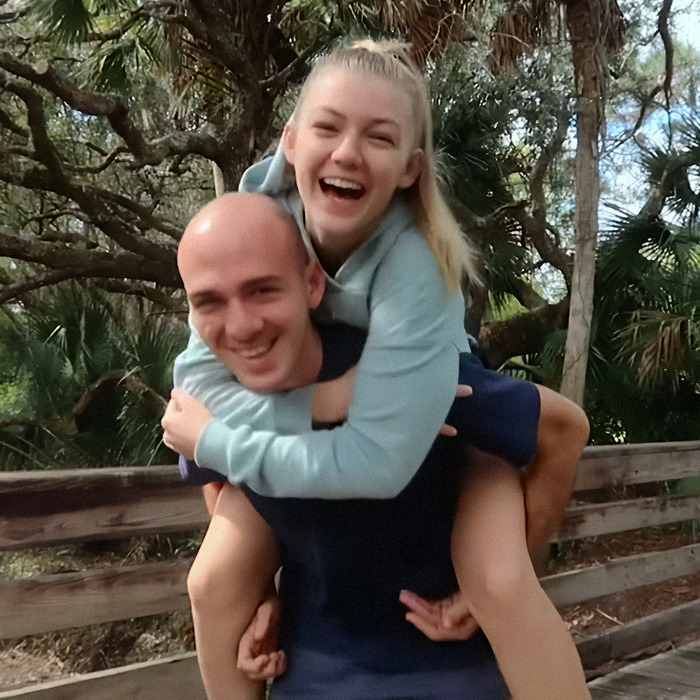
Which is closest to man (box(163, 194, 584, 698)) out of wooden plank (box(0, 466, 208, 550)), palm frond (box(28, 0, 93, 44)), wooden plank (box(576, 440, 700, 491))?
wooden plank (box(0, 466, 208, 550))

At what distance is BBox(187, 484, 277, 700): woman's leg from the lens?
1.04 meters

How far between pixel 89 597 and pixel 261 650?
2.85ft

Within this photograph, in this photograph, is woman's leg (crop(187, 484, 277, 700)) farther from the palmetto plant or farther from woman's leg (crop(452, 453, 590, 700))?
the palmetto plant

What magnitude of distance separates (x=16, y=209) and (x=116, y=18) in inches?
89.3

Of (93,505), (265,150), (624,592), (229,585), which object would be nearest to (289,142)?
(229,585)

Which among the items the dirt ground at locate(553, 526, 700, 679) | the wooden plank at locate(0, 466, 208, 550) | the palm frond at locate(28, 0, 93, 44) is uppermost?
the palm frond at locate(28, 0, 93, 44)

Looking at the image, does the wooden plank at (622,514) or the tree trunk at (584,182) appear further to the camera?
the tree trunk at (584,182)

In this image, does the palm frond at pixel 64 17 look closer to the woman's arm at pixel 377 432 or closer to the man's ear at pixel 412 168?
the man's ear at pixel 412 168

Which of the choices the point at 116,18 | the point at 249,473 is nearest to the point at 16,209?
the point at 116,18

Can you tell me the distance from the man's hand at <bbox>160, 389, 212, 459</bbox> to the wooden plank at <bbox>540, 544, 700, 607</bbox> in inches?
74.5

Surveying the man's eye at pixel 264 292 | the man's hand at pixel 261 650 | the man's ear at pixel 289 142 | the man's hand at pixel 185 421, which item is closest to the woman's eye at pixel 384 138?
the man's ear at pixel 289 142

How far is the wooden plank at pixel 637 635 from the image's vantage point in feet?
8.90

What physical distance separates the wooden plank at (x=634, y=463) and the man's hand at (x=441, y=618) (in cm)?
178

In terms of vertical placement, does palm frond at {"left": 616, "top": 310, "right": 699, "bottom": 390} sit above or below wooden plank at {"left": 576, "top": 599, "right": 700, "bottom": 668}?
above
